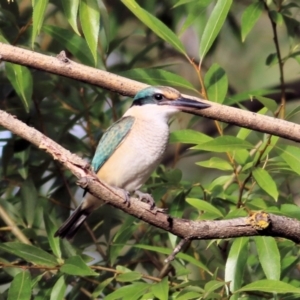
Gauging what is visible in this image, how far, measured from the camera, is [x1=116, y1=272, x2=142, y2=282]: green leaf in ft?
8.60

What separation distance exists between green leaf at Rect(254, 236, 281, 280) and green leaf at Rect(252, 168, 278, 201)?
0.52ft

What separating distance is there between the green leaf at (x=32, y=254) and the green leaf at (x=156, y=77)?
690mm

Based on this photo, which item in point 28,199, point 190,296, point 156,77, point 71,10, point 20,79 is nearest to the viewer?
point 71,10

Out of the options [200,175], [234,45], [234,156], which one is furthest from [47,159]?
[234,45]

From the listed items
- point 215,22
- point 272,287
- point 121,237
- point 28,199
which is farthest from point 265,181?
point 28,199

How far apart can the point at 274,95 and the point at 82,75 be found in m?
2.13

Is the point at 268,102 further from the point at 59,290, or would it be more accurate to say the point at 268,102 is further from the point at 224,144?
the point at 59,290

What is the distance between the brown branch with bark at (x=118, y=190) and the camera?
6.82 feet

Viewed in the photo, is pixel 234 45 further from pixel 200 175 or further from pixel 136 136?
pixel 136 136

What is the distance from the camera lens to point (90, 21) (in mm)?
2326

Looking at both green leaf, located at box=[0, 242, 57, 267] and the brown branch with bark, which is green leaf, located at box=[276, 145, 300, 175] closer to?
the brown branch with bark

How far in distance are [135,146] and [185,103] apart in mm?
336

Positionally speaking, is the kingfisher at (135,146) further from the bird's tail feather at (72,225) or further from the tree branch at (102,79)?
the tree branch at (102,79)

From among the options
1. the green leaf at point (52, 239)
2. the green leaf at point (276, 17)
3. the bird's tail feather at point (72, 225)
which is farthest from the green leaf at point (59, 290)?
the green leaf at point (276, 17)
